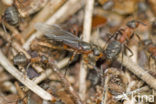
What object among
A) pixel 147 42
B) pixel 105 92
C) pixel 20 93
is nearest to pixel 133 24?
pixel 147 42

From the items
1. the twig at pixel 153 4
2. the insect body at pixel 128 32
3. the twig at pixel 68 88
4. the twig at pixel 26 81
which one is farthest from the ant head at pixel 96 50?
the twig at pixel 153 4

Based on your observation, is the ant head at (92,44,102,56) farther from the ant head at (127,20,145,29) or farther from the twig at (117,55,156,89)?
the ant head at (127,20,145,29)

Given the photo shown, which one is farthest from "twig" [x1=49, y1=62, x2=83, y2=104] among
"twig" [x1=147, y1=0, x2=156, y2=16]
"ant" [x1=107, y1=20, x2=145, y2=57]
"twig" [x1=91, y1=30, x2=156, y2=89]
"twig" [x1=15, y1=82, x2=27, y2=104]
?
"twig" [x1=147, y1=0, x2=156, y2=16]

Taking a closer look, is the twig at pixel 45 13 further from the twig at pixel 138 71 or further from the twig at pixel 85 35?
the twig at pixel 138 71

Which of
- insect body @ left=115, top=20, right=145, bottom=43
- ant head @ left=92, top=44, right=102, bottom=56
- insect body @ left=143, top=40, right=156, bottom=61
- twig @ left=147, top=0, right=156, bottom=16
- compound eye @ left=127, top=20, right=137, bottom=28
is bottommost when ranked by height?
ant head @ left=92, top=44, right=102, bottom=56

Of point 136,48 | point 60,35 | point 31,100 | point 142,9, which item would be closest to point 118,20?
point 142,9

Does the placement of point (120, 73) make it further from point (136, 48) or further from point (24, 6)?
point (24, 6)
